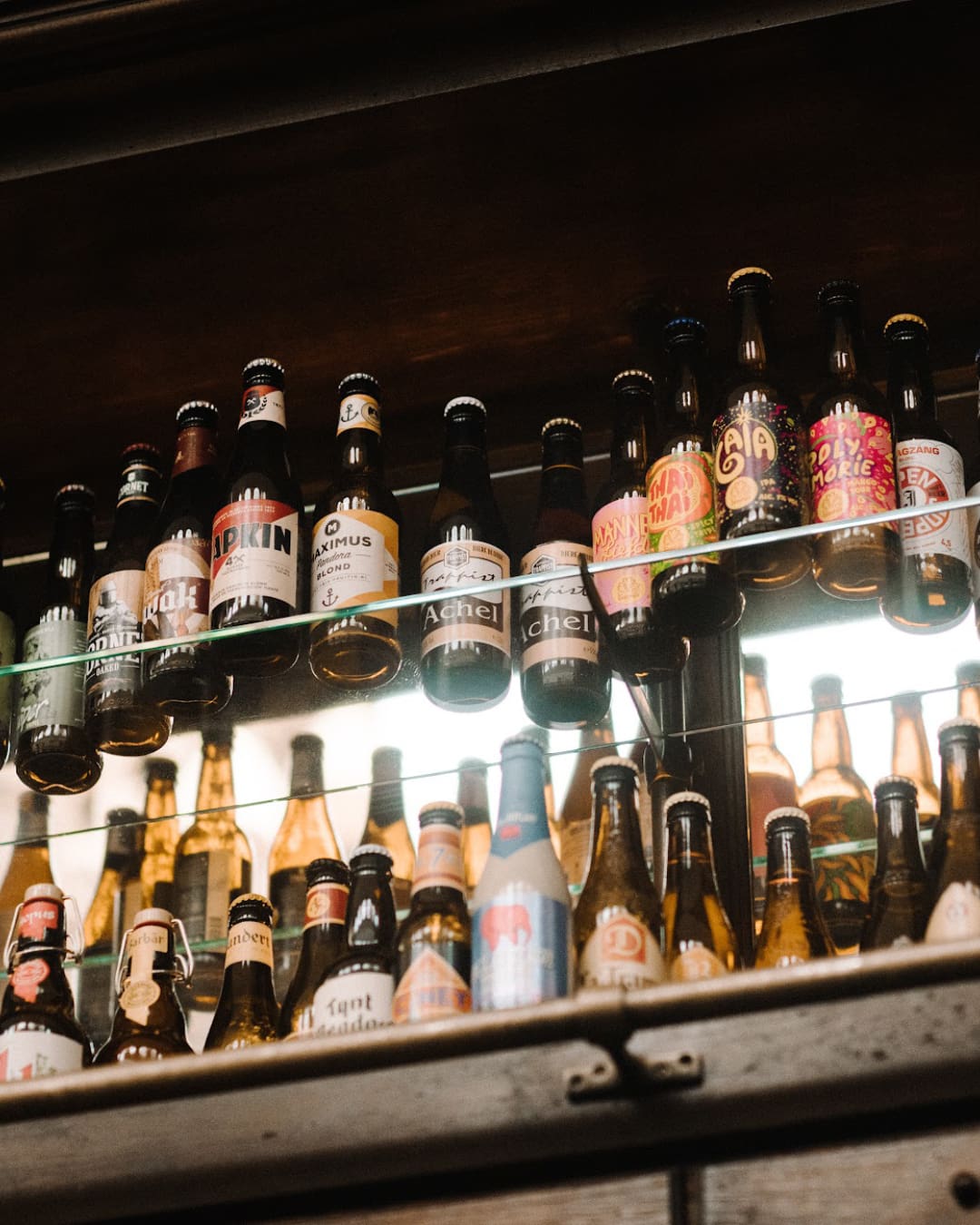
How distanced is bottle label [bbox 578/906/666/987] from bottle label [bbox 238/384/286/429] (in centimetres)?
58

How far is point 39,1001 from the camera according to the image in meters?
1.27

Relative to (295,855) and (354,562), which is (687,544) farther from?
(295,855)

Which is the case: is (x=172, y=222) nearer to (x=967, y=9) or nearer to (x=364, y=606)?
(x=364, y=606)

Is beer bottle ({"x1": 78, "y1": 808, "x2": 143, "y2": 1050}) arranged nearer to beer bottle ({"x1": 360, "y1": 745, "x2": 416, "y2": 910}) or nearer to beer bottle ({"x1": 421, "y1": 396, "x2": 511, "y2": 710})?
beer bottle ({"x1": 360, "y1": 745, "x2": 416, "y2": 910})

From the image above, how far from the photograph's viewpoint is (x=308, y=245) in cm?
144

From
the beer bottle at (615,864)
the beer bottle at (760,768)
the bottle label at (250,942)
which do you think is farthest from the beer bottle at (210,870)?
the beer bottle at (760,768)

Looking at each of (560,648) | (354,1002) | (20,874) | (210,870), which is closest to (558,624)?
(560,648)

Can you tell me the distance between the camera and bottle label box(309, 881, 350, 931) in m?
1.34

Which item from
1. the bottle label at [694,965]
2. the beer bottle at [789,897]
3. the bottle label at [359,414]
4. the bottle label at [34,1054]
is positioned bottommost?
the bottle label at [34,1054]

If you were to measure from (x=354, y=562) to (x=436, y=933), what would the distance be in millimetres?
315

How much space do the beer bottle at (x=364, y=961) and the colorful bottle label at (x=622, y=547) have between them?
27cm

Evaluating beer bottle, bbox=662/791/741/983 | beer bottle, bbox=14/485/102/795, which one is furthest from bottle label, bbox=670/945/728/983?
beer bottle, bbox=14/485/102/795

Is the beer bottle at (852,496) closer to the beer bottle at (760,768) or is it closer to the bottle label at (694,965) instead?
the beer bottle at (760,768)

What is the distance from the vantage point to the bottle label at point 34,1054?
1.20m
